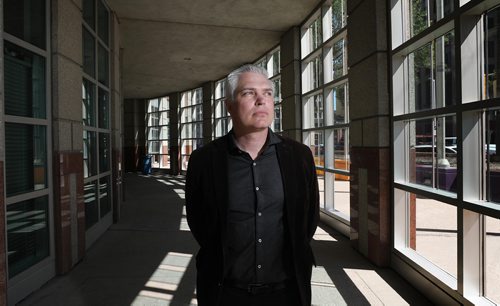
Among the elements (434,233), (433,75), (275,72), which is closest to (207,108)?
(275,72)

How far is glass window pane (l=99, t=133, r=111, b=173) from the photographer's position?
5951mm

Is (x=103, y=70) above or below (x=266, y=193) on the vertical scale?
above

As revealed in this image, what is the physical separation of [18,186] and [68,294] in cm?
109

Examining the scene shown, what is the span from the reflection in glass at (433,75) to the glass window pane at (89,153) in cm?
420

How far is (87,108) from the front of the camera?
17.3ft

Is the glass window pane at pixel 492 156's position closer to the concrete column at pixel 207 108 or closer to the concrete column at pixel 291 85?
the concrete column at pixel 291 85

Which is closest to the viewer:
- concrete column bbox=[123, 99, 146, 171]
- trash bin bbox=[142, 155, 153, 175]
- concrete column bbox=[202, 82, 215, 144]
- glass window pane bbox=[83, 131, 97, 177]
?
glass window pane bbox=[83, 131, 97, 177]

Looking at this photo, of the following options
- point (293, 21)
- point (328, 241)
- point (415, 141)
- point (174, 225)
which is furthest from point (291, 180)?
point (293, 21)

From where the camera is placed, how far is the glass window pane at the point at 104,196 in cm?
593

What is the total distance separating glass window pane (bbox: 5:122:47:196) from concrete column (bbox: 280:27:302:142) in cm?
485

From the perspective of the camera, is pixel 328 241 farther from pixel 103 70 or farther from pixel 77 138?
pixel 103 70

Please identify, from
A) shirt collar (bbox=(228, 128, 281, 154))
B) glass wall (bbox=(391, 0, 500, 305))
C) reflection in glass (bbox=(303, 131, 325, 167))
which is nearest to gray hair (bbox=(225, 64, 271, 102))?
shirt collar (bbox=(228, 128, 281, 154))

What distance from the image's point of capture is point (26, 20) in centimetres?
351

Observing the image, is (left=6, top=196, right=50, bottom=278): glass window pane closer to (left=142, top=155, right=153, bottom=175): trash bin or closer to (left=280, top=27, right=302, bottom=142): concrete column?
(left=280, top=27, right=302, bottom=142): concrete column
